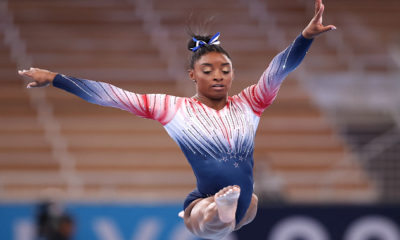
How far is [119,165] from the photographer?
352 inches

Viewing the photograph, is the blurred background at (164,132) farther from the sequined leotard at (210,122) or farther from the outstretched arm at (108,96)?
the outstretched arm at (108,96)

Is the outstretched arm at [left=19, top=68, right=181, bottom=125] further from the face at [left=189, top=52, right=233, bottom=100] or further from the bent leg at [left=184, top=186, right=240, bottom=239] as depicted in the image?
the bent leg at [left=184, top=186, right=240, bottom=239]

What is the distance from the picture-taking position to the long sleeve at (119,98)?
11.5 ft

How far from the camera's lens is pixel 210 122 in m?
3.67

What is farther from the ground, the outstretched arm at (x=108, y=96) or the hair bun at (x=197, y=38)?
the hair bun at (x=197, y=38)

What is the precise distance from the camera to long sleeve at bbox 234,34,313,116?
3510mm

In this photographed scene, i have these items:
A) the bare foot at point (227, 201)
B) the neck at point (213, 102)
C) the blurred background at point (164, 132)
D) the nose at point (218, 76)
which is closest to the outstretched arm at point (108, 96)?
the neck at point (213, 102)

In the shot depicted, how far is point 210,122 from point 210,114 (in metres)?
0.06

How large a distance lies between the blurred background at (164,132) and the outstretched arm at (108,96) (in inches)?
132

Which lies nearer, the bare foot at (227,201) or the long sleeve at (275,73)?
the bare foot at (227,201)

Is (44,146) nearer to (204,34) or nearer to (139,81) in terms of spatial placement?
(139,81)

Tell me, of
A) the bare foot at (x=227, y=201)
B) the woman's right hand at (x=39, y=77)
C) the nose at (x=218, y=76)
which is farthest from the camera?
the nose at (x=218, y=76)

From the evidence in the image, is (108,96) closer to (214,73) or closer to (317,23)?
(214,73)

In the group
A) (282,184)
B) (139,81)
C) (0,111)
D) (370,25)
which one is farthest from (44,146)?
(370,25)
